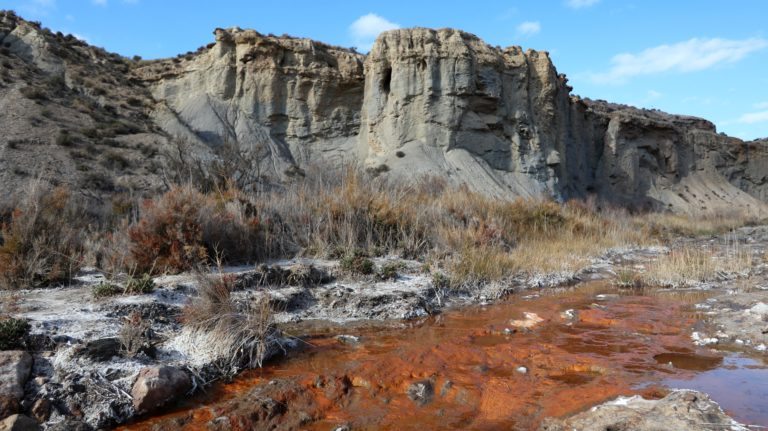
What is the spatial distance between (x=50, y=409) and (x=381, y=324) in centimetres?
382

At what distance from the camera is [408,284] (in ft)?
27.2

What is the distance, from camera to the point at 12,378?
3.97 meters

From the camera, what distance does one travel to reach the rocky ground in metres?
3.95

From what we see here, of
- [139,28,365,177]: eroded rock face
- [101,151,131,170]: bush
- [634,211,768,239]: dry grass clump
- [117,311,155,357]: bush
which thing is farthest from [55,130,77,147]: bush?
[634,211,768,239]: dry grass clump

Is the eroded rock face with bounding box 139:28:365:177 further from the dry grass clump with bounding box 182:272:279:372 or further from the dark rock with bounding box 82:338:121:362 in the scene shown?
the dark rock with bounding box 82:338:121:362

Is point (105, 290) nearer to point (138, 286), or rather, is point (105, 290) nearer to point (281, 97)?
point (138, 286)

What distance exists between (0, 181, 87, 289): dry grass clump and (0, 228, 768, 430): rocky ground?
0.32 m

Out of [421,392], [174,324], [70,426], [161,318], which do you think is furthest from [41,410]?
[421,392]

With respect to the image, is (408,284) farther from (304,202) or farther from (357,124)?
(357,124)

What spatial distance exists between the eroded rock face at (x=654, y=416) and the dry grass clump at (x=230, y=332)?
281cm

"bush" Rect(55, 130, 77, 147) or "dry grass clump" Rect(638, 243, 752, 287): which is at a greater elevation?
"bush" Rect(55, 130, 77, 147)

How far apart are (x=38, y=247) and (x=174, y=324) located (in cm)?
295

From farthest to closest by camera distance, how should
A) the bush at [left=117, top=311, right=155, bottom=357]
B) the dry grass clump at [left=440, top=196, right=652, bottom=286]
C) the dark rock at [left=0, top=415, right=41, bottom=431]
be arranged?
the dry grass clump at [left=440, top=196, right=652, bottom=286]
the bush at [left=117, top=311, right=155, bottom=357]
the dark rock at [left=0, top=415, right=41, bottom=431]

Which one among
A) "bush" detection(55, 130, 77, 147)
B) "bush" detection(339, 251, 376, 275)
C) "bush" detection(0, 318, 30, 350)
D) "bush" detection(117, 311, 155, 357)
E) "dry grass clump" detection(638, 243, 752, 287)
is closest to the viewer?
"bush" detection(0, 318, 30, 350)
